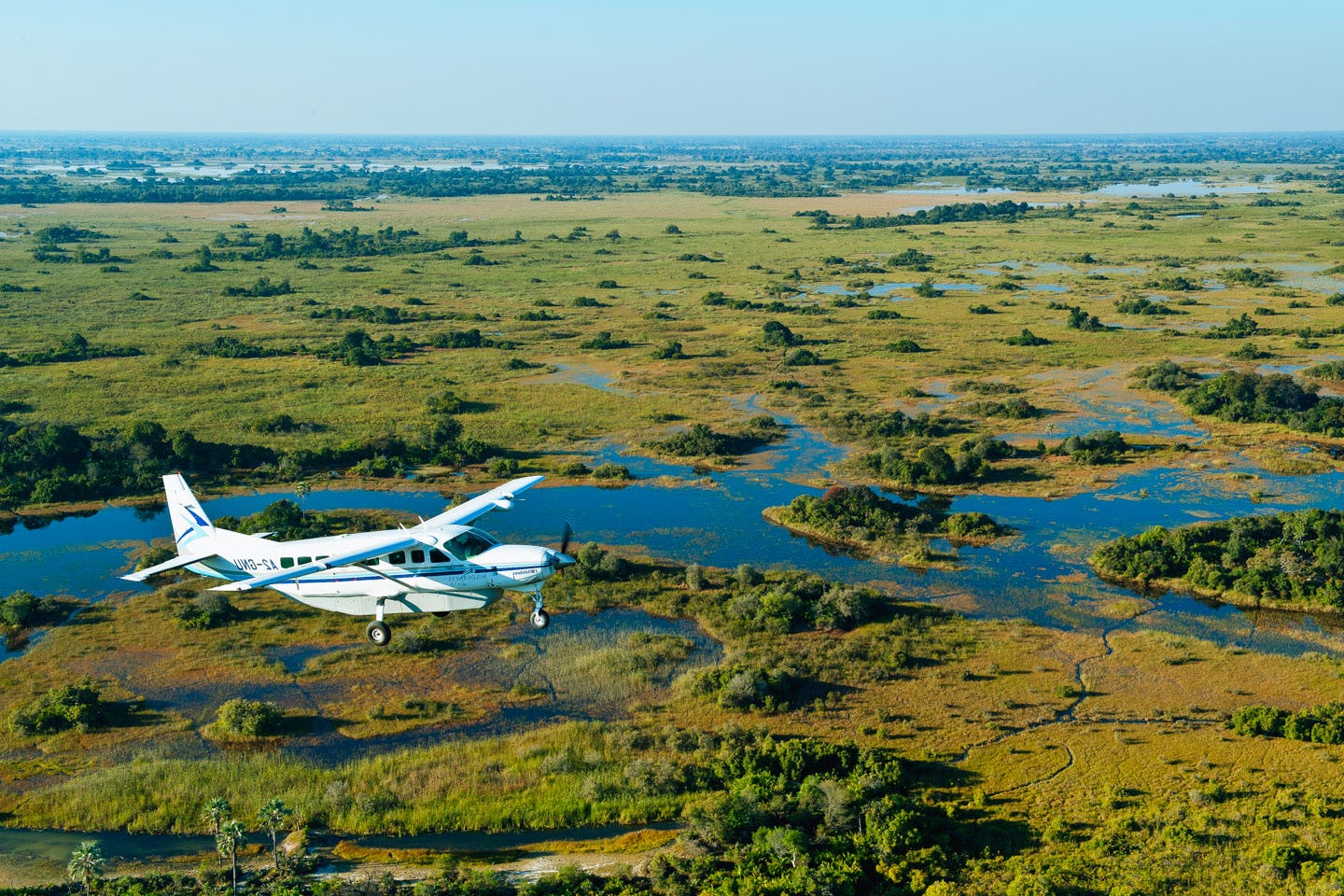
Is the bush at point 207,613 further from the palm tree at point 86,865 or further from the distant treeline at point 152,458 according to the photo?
the distant treeline at point 152,458

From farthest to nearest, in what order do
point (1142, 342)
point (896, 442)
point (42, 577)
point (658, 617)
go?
1. point (1142, 342)
2. point (896, 442)
3. point (42, 577)
4. point (658, 617)

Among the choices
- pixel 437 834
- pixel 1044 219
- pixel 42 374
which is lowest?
pixel 437 834

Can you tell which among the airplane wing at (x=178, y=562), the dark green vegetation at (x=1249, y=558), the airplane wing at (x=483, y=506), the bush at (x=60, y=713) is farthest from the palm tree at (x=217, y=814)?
the dark green vegetation at (x=1249, y=558)

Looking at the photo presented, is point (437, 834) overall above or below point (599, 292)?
below

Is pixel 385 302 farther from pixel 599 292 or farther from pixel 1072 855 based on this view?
pixel 1072 855

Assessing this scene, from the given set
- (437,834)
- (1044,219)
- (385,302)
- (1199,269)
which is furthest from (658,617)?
(1044,219)

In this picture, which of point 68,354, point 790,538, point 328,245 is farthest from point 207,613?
point 328,245

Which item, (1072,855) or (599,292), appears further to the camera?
(599,292)

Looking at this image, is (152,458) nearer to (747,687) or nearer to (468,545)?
(468,545)

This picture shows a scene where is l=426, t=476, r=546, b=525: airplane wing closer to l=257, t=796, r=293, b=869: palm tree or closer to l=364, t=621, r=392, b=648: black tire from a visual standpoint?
l=364, t=621, r=392, b=648: black tire
